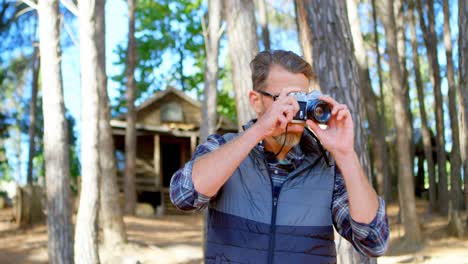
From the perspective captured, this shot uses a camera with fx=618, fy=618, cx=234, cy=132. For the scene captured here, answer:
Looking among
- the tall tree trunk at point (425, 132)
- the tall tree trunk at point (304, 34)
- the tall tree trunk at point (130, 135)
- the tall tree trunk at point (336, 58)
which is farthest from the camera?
the tall tree trunk at point (130, 135)

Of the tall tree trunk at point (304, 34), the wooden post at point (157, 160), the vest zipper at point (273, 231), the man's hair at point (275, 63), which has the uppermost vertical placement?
the tall tree trunk at point (304, 34)

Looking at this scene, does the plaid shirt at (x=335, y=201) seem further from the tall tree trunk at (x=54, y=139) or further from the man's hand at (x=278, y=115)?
the tall tree trunk at (x=54, y=139)

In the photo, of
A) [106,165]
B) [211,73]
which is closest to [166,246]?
[106,165]

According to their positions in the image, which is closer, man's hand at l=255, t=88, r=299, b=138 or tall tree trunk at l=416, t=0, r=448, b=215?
man's hand at l=255, t=88, r=299, b=138

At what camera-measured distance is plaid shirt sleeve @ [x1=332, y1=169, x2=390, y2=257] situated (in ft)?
7.39

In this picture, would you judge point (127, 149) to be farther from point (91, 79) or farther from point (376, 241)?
point (376, 241)

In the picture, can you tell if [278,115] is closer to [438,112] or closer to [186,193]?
[186,193]

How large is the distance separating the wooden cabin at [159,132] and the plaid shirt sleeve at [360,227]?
21354 millimetres

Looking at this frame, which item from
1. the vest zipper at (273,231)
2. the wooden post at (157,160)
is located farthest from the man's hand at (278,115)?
the wooden post at (157,160)

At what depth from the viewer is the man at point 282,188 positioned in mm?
2244

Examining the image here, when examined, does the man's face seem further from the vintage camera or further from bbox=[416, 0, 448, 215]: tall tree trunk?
bbox=[416, 0, 448, 215]: tall tree trunk

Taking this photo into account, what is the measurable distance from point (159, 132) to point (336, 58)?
20055 mm

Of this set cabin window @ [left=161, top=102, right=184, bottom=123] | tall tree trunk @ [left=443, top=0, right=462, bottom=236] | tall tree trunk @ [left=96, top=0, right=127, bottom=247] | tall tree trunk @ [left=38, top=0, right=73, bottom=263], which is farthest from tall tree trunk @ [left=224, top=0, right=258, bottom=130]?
cabin window @ [left=161, top=102, right=184, bottom=123]

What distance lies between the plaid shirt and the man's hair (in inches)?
10.7
